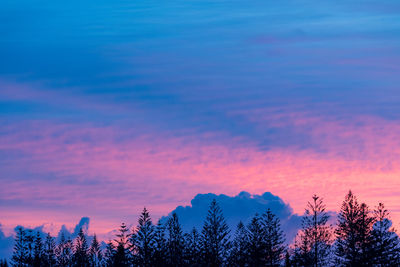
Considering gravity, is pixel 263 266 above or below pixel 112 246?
below

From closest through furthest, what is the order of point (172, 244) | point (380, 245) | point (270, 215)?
point (380, 245)
point (270, 215)
point (172, 244)

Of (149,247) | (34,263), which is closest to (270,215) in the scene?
(149,247)

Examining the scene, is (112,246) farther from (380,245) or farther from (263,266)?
(380,245)

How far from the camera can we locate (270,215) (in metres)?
70.9

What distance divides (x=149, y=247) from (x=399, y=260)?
33776mm

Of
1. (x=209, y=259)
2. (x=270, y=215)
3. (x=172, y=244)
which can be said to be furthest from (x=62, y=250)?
(x=270, y=215)

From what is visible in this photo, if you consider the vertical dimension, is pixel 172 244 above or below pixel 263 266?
above

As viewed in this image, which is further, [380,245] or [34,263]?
[34,263]

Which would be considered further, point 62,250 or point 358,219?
point 62,250

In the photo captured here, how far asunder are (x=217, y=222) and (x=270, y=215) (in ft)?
25.6

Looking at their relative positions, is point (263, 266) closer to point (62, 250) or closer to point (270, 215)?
point (270, 215)

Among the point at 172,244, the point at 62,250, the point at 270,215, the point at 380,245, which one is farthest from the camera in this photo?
the point at 62,250

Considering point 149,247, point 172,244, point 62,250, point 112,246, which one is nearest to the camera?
point 149,247

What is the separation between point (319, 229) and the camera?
6700cm
